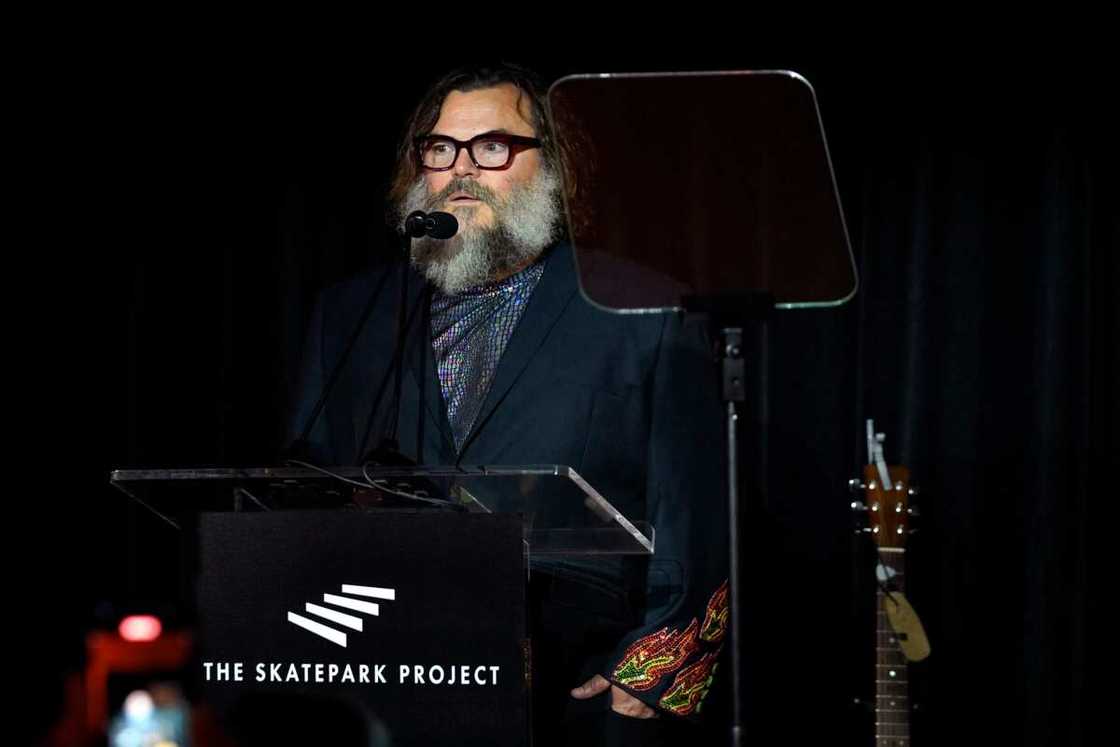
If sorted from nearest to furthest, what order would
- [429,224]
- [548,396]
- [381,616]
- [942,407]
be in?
[381,616] → [429,224] → [548,396] → [942,407]

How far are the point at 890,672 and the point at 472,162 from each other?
140 centimetres

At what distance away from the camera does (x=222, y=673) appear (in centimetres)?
190

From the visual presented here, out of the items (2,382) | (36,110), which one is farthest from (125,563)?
(36,110)

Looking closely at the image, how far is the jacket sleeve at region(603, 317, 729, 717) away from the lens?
2.40 metres

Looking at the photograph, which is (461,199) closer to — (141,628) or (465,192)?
(465,192)

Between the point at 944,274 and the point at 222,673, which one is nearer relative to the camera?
the point at 222,673

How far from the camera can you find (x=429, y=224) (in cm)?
225

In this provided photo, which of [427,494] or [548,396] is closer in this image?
[427,494]

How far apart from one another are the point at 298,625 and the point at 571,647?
65cm

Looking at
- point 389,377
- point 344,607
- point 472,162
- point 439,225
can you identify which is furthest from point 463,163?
point 344,607

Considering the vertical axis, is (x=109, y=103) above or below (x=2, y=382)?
above

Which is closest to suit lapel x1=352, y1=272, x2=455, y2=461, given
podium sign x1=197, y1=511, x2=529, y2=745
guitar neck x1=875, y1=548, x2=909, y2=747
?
podium sign x1=197, y1=511, x2=529, y2=745

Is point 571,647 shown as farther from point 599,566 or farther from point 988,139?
point 988,139

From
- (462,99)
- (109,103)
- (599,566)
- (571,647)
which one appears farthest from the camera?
(109,103)
